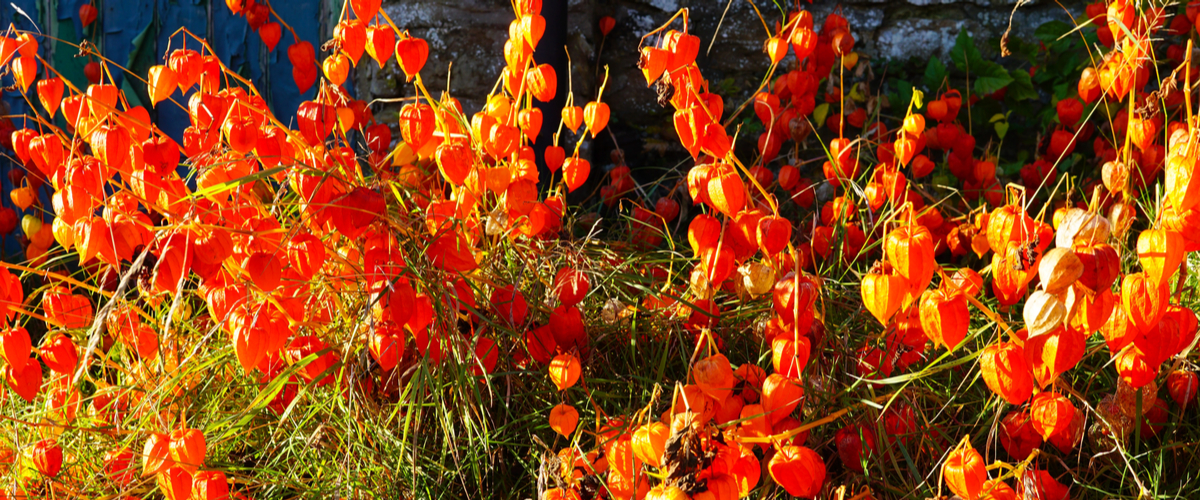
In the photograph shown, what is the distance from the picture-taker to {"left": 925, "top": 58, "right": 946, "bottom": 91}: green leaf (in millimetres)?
2477

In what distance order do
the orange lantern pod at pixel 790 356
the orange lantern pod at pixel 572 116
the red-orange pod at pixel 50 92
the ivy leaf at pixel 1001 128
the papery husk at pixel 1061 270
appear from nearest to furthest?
the papery husk at pixel 1061 270, the orange lantern pod at pixel 790 356, the red-orange pod at pixel 50 92, the orange lantern pod at pixel 572 116, the ivy leaf at pixel 1001 128

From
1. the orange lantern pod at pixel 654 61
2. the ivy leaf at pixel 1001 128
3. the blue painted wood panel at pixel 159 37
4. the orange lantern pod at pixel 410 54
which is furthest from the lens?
the blue painted wood panel at pixel 159 37

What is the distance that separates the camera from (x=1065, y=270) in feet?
2.43

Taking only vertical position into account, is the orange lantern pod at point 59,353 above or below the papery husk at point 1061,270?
below

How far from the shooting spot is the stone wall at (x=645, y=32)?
2.40 m

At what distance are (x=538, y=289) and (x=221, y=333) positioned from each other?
0.63m

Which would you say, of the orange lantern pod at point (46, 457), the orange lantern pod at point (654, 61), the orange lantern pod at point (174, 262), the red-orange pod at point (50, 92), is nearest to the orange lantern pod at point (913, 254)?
the orange lantern pod at point (654, 61)

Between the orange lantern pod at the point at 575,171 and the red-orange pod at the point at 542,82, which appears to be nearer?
the red-orange pod at the point at 542,82

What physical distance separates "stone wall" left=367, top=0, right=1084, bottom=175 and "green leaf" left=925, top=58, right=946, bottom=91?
0.14 metres

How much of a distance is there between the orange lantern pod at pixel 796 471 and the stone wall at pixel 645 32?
64.2 inches

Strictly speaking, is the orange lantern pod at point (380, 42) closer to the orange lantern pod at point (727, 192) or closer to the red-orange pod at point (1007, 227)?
the orange lantern pod at point (727, 192)

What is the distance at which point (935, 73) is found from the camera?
249 centimetres

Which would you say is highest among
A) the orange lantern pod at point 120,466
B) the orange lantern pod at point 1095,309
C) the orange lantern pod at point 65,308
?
the orange lantern pod at point 1095,309

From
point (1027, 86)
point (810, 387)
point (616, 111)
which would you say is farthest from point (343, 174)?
point (1027, 86)
